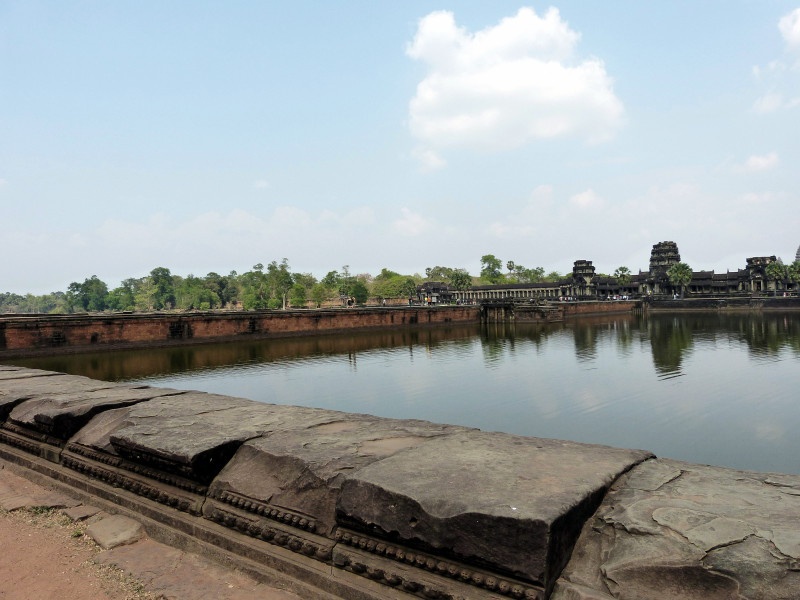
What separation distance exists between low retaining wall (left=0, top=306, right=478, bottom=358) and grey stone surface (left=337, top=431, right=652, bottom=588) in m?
19.2

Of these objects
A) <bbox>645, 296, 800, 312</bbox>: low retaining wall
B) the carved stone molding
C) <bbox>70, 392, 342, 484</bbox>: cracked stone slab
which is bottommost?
<bbox>645, 296, 800, 312</bbox>: low retaining wall

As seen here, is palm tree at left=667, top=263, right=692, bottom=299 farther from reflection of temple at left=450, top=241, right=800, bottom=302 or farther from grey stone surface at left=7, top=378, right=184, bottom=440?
grey stone surface at left=7, top=378, right=184, bottom=440

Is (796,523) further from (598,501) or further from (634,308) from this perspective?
(634,308)

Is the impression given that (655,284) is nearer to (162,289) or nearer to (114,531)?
(114,531)

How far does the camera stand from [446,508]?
146cm

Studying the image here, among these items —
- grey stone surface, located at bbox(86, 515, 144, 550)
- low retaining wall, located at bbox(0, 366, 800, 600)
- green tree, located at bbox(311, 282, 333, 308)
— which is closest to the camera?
low retaining wall, located at bbox(0, 366, 800, 600)

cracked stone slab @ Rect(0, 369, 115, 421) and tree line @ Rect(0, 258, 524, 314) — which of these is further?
tree line @ Rect(0, 258, 524, 314)

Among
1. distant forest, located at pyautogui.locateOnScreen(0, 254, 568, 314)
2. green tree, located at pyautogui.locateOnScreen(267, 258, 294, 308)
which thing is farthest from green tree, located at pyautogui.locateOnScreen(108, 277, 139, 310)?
green tree, located at pyautogui.locateOnScreen(267, 258, 294, 308)

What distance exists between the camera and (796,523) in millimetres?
1379

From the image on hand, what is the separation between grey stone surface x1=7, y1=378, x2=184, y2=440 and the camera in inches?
118

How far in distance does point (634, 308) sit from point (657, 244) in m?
27.2

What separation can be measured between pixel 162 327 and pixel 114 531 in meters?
20.9

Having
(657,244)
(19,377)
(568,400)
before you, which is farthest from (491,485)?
(657,244)

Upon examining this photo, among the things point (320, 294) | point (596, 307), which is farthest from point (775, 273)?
point (320, 294)
